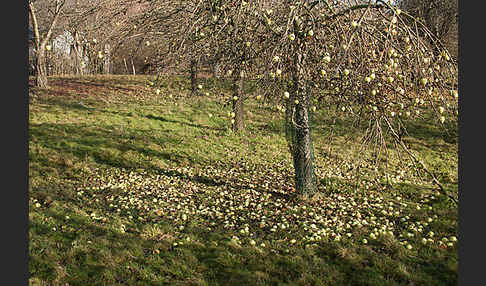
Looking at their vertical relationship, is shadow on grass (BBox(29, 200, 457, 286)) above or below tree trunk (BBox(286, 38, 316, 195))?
below

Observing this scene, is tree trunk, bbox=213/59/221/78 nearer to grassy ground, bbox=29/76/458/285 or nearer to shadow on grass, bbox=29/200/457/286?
grassy ground, bbox=29/76/458/285

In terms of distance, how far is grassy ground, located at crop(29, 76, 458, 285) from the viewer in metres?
4.22

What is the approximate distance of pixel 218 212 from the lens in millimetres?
6051

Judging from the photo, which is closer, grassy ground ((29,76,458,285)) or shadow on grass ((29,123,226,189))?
grassy ground ((29,76,458,285))

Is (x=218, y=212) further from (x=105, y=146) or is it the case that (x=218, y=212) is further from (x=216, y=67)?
(x=105, y=146)

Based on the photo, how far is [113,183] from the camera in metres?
7.49

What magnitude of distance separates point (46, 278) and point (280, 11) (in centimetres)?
511

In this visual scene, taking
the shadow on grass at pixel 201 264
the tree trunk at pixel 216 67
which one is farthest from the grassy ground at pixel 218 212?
the tree trunk at pixel 216 67

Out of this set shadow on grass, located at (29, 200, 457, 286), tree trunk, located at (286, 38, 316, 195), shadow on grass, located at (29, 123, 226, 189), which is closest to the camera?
shadow on grass, located at (29, 200, 457, 286)

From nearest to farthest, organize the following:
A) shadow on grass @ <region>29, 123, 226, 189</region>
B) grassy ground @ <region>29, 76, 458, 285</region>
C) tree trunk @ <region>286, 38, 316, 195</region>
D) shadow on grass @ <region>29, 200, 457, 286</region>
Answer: shadow on grass @ <region>29, 200, 457, 286</region> → grassy ground @ <region>29, 76, 458, 285</region> → tree trunk @ <region>286, 38, 316, 195</region> → shadow on grass @ <region>29, 123, 226, 189</region>

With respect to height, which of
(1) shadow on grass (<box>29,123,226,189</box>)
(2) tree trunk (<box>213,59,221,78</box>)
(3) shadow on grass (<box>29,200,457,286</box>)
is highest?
(2) tree trunk (<box>213,59,221,78</box>)

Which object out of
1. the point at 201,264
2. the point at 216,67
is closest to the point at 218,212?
the point at 201,264

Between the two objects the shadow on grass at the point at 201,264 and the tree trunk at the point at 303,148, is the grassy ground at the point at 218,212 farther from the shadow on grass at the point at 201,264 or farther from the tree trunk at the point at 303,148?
the tree trunk at the point at 303,148

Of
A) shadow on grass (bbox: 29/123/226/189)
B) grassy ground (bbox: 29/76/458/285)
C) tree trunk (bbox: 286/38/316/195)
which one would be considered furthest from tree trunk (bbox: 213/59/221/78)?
shadow on grass (bbox: 29/123/226/189)
